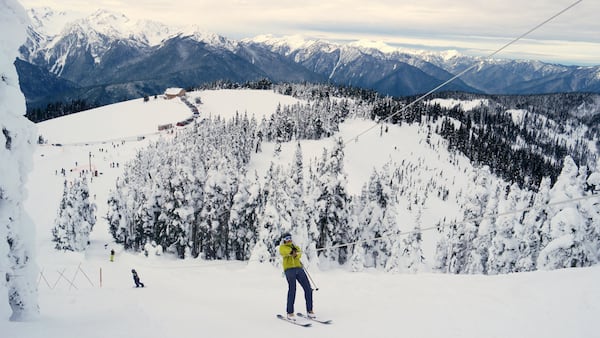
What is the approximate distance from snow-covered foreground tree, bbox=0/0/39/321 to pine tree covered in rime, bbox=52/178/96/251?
40.2 meters

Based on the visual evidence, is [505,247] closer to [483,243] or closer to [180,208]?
[483,243]

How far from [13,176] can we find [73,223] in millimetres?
41200

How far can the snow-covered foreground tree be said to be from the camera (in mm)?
9312

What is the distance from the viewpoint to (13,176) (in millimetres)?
9562

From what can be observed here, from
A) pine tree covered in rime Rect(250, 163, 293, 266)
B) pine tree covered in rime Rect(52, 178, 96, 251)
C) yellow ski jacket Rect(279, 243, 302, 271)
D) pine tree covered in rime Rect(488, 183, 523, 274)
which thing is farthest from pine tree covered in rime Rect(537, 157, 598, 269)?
pine tree covered in rime Rect(52, 178, 96, 251)

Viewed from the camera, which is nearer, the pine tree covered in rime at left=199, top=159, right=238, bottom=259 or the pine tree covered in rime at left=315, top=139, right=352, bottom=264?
the pine tree covered in rime at left=315, top=139, right=352, bottom=264

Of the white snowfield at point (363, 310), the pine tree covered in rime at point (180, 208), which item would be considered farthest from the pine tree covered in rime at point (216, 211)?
the white snowfield at point (363, 310)

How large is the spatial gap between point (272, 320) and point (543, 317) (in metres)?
6.78

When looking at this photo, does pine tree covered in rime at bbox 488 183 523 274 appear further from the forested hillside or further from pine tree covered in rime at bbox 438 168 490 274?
pine tree covered in rime at bbox 438 168 490 274

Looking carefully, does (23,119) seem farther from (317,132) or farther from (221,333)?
(317,132)

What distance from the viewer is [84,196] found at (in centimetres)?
4797

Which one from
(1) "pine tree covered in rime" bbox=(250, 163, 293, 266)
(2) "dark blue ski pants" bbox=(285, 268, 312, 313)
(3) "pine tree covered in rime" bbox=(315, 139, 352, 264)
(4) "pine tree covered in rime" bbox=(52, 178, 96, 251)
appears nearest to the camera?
(2) "dark blue ski pants" bbox=(285, 268, 312, 313)

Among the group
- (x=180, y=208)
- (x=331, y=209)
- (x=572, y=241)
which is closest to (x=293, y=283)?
(x=572, y=241)

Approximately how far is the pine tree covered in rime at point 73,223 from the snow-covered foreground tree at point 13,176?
4019 centimetres
